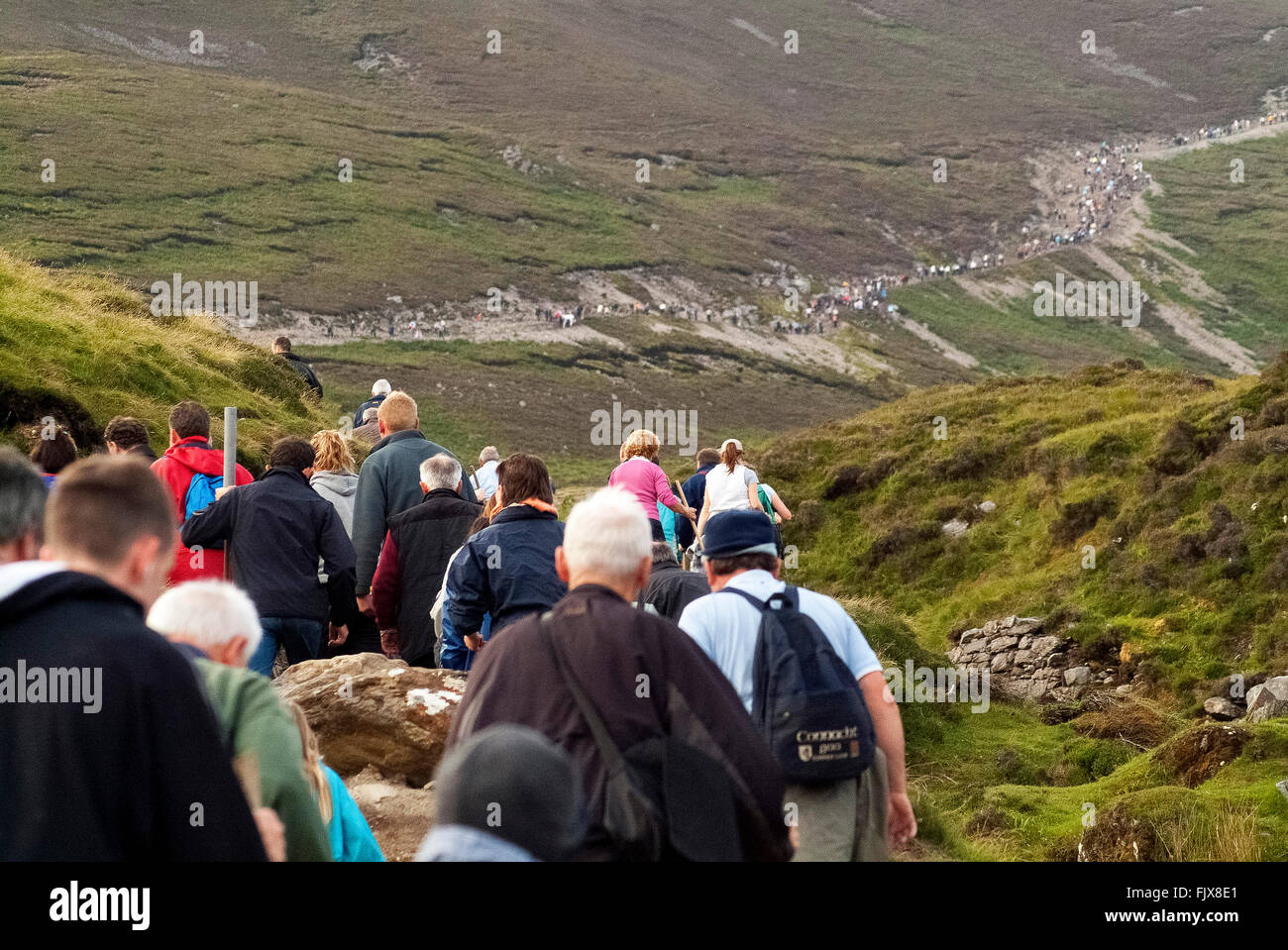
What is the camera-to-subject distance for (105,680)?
302cm

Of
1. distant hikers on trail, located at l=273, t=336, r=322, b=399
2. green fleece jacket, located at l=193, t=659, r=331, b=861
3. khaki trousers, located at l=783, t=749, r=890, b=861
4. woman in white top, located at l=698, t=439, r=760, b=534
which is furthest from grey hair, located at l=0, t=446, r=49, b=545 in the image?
distant hikers on trail, located at l=273, t=336, r=322, b=399

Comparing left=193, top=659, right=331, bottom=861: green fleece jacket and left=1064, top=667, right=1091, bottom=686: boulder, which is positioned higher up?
left=193, top=659, right=331, bottom=861: green fleece jacket

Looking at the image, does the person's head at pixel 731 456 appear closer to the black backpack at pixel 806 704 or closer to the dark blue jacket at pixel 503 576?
the dark blue jacket at pixel 503 576

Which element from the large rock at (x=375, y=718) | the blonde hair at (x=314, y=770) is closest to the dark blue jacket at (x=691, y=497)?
the large rock at (x=375, y=718)

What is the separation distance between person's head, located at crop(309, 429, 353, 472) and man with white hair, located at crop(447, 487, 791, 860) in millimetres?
6018

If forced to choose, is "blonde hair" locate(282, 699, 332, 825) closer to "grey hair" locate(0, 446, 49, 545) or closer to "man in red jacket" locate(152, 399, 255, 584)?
"grey hair" locate(0, 446, 49, 545)

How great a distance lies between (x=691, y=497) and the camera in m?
14.4

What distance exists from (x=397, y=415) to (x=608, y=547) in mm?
5629

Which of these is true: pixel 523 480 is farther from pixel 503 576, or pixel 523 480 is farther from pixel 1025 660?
pixel 1025 660

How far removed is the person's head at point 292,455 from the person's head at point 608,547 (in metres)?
4.22

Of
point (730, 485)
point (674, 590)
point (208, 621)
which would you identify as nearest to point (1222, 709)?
point (730, 485)

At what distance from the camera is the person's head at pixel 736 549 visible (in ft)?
16.7

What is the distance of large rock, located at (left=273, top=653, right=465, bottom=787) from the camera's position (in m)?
7.95

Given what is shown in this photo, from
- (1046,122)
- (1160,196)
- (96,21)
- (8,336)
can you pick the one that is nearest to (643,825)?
(8,336)
